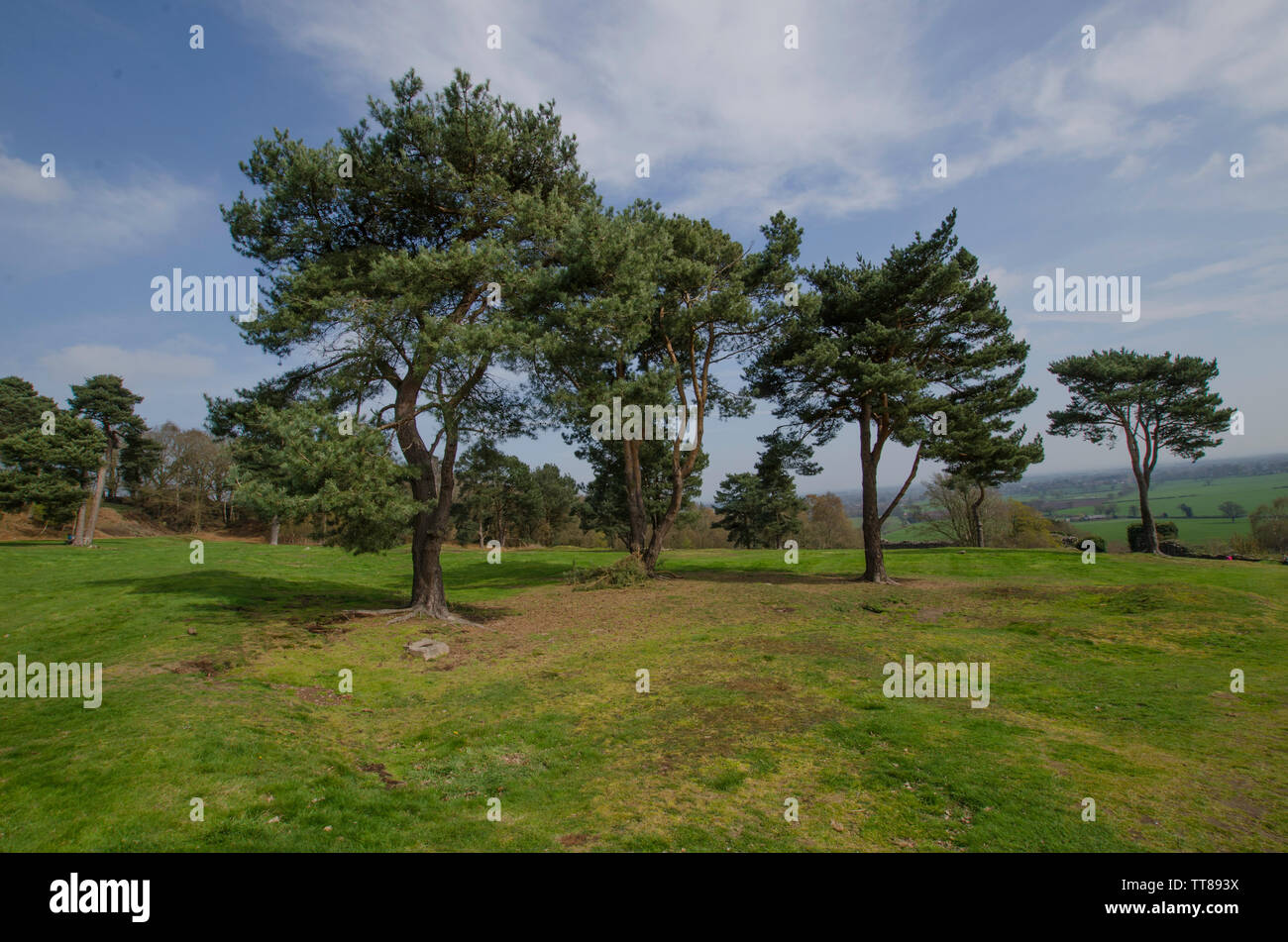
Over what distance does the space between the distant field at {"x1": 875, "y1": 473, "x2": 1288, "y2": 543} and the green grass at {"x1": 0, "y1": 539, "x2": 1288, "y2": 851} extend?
33.7 meters

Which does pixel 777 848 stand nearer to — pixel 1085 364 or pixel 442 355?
pixel 442 355

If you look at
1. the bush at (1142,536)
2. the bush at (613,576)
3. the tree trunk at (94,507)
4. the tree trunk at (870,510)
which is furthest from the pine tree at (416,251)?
the bush at (1142,536)

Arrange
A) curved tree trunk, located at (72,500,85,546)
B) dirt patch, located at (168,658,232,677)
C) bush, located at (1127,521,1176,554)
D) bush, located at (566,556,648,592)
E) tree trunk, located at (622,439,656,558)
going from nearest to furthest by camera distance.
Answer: dirt patch, located at (168,658,232,677) → bush, located at (566,556,648,592) → tree trunk, located at (622,439,656,558) → curved tree trunk, located at (72,500,85,546) → bush, located at (1127,521,1176,554)

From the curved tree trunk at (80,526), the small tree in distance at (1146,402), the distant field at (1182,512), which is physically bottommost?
the distant field at (1182,512)

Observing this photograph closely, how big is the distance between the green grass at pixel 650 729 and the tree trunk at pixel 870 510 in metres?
5.56

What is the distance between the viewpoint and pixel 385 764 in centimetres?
693

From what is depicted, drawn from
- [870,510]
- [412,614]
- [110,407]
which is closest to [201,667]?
[412,614]

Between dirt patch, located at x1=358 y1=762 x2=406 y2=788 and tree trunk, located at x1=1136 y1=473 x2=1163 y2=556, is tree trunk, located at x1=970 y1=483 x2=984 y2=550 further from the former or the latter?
dirt patch, located at x1=358 y1=762 x2=406 y2=788

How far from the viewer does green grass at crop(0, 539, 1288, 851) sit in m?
5.17

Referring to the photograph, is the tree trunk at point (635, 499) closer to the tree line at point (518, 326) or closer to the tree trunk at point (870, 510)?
the tree line at point (518, 326)

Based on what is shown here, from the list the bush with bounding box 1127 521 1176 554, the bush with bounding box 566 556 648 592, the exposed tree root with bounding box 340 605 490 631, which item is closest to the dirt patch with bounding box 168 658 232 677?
the exposed tree root with bounding box 340 605 490 631

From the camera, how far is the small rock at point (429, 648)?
11945 millimetres

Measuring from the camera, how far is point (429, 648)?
12.1 m
